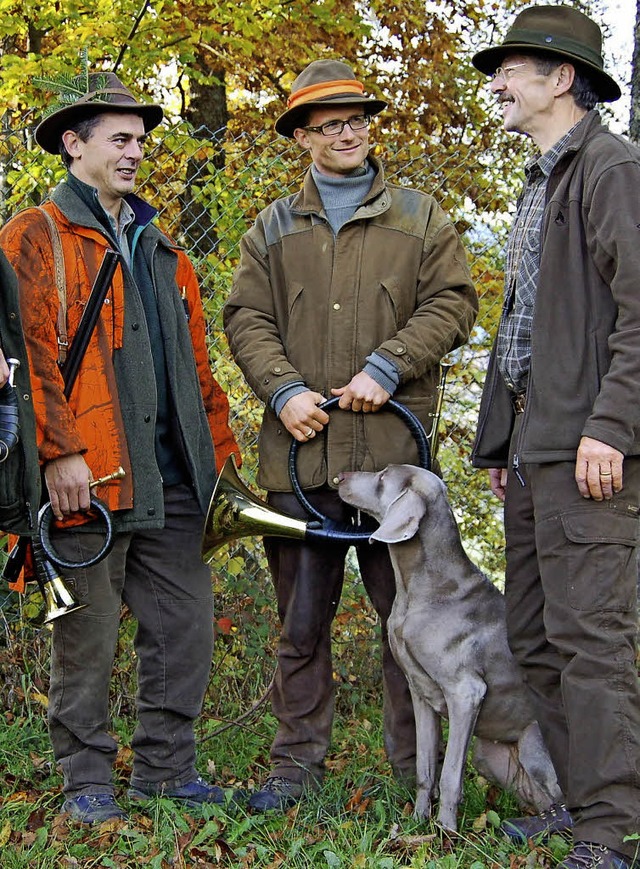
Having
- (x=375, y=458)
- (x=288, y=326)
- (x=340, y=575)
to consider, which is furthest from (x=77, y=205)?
(x=340, y=575)

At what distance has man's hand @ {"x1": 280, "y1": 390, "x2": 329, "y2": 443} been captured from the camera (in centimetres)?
414

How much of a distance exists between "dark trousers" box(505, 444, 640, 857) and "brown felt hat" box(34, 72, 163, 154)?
2120 millimetres

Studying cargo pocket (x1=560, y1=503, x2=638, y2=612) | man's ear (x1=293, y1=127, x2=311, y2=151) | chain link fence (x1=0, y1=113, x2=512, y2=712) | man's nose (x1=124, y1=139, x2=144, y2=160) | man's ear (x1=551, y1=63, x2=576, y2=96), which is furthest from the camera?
chain link fence (x1=0, y1=113, x2=512, y2=712)

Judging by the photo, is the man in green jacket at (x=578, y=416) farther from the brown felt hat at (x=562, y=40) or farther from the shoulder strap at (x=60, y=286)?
the shoulder strap at (x=60, y=286)

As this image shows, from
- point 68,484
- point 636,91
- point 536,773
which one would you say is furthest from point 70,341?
point 636,91

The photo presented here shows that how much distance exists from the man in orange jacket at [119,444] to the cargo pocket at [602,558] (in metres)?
1.56

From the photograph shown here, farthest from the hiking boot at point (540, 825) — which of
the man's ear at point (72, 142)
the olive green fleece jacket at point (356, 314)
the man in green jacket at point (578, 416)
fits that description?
the man's ear at point (72, 142)

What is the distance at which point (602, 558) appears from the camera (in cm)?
338

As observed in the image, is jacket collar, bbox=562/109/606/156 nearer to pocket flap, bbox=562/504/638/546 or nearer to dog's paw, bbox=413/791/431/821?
pocket flap, bbox=562/504/638/546

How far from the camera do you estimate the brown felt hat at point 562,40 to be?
3.59 metres

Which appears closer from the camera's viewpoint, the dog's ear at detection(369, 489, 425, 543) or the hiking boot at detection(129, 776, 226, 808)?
the dog's ear at detection(369, 489, 425, 543)

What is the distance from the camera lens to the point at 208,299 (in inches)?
230

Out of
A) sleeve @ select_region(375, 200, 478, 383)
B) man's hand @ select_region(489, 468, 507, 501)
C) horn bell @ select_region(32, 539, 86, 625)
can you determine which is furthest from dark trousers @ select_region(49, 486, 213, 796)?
man's hand @ select_region(489, 468, 507, 501)

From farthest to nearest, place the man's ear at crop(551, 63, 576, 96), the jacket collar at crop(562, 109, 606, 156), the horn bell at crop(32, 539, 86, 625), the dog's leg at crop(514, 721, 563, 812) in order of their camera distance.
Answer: the dog's leg at crop(514, 721, 563, 812)
the horn bell at crop(32, 539, 86, 625)
the man's ear at crop(551, 63, 576, 96)
the jacket collar at crop(562, 109, 606, 156)
